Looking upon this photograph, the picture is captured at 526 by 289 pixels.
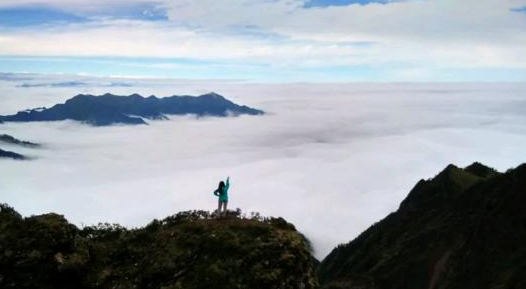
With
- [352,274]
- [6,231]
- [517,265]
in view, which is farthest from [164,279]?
[352,274]

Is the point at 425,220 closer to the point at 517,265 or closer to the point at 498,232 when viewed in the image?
the point at 498,232

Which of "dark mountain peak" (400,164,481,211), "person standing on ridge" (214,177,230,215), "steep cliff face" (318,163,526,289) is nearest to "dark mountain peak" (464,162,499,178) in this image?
"steep cliff face" (318,163,526,289)

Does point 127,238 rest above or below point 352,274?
above

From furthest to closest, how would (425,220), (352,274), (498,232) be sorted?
(425,220) → (352,274) → (498,232)

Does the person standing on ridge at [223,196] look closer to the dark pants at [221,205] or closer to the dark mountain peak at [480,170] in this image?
the dark pants at [221,205]

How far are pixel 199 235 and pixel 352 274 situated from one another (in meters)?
87.0

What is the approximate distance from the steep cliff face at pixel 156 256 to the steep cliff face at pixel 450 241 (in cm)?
4456

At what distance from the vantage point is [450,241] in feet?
299

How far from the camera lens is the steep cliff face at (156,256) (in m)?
18.8

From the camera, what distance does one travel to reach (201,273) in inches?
732

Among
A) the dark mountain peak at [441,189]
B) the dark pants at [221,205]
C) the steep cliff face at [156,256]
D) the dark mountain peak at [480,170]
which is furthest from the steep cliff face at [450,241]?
the steep cliff face at [156,256]

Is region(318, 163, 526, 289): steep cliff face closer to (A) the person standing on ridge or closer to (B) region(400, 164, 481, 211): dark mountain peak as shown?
(B) region(400, 164, 481, 211): dark mountain peak

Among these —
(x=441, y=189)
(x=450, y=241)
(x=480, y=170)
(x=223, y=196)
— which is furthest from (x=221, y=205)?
(x=480, y=170)

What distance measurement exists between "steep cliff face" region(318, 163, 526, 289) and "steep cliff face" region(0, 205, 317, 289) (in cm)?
4456
